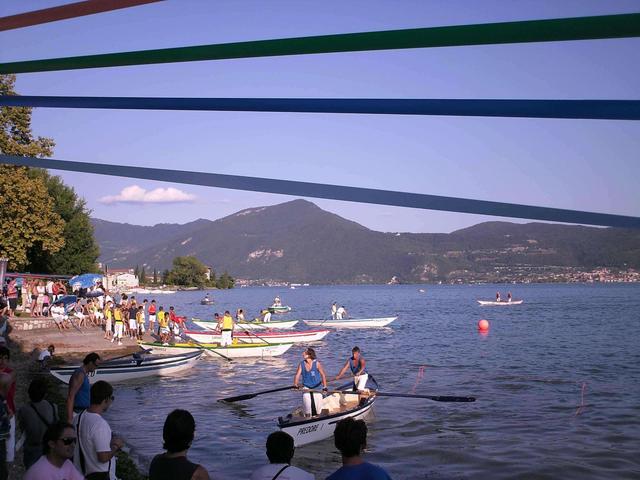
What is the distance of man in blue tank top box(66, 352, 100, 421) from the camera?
6801 millimetres

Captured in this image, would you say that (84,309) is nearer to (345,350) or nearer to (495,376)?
(345,350)

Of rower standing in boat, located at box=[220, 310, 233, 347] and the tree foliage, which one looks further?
the tree foliage

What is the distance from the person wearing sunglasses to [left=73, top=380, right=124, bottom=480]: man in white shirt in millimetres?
905

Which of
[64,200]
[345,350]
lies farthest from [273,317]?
[345,350]

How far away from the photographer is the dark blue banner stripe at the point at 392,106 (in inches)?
74.7

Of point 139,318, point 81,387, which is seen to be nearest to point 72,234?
point 139,318

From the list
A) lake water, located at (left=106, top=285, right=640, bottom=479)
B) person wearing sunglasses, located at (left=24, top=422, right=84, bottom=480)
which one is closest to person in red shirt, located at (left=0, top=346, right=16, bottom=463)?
person wearing sunglasses, located at (left=24, top=422, right=84, bottom=480)

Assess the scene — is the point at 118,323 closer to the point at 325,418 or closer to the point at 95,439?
the point at 325,418

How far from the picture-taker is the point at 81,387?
7.05m

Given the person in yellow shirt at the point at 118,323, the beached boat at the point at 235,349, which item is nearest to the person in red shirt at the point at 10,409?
the person in yellow shirt at the point at 118,323

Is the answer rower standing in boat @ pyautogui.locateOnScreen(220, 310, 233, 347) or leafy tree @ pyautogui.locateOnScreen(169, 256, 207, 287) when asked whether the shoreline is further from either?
leafy tree @ pyautogui.locateOnScreen(169, 256, 207, 287)

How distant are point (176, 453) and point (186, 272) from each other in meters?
187

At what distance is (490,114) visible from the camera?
206 centimetres

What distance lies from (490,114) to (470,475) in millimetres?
12123
